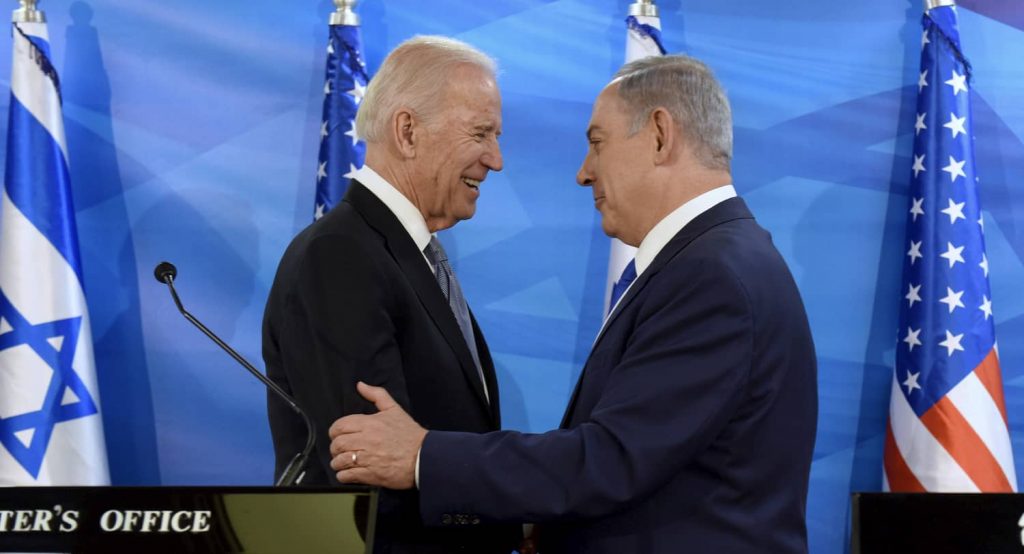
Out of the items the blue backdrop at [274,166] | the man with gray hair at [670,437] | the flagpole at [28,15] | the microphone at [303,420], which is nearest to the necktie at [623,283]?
the blue backdrop at [274,166]

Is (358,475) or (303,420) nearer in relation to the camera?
(358,475)

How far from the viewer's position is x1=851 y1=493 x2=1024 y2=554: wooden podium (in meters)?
1.40

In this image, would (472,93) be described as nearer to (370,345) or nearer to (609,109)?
(609,109)

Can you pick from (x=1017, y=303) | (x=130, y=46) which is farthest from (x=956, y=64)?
(x=130, y=46)

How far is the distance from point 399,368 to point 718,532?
61 cm

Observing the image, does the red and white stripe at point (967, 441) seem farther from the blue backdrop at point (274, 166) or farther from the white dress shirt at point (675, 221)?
the white dress shirt at point (675, 221)

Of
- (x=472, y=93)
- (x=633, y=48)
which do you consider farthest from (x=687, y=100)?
(x=633, y=48)

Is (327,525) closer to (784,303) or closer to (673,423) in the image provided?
(673,423)

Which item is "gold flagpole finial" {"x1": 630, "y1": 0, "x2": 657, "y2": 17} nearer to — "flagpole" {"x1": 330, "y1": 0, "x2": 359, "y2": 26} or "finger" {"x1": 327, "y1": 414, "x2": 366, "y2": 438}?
"flagpole" {"x1": 330, "y1": 0, "x2": 359, "y2": 26}

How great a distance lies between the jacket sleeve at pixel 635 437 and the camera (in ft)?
5.98

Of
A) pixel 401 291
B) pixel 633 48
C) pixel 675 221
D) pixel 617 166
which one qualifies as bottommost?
pixel 401 291

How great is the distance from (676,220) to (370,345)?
595 millimetres

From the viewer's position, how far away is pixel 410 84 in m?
2.33

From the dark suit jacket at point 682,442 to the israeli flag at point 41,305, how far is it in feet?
7.30
